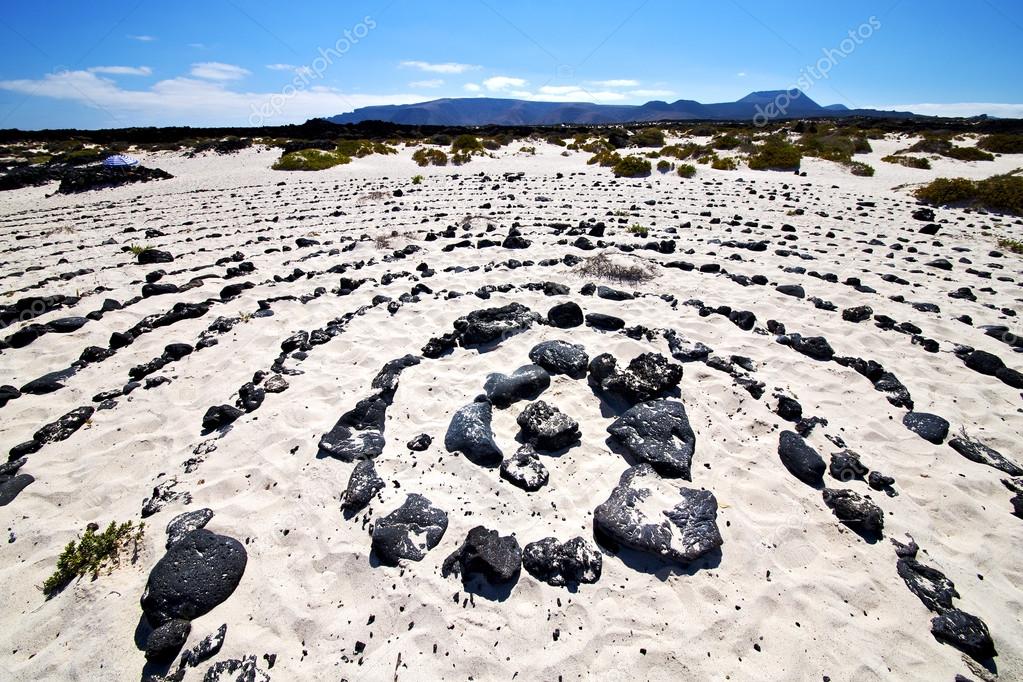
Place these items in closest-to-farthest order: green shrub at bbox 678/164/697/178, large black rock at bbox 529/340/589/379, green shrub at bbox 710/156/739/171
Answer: large black rock at bbox 529/340/589/379
green shrub at bbox 678/164/697/178
green shrub at bbox 710/156/739/171

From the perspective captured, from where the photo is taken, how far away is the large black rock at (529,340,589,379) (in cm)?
574

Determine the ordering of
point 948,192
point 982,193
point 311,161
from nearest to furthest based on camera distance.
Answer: point 982,193 < point 948,192 < point 311,161

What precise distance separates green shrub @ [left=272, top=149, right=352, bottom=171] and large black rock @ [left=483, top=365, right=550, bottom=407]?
2875 centimetres

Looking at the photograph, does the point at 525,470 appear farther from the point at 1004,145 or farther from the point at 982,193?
the point at 1004,145

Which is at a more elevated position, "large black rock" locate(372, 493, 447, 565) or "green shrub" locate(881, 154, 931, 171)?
"green shrub" locate(881, 154, 931, 171)

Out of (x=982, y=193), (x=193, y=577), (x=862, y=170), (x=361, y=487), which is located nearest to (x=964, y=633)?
(x=361, y=487)

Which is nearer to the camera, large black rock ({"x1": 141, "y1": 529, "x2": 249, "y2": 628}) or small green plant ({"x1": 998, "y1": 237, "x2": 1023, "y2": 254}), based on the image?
large black rock ({"x1": 141, "y1": 529, "x2": 249, "y2": 628})

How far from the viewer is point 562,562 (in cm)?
348

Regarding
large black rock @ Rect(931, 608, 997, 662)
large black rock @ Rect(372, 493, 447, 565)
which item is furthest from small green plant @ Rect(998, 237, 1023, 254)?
large black rock @ Rect(372, 493, 447, 565)

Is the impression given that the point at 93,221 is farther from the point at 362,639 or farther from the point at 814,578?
the point at 814,578

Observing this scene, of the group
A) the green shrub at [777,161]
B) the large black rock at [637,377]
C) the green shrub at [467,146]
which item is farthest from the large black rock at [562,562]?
the green shrub at [467,146]

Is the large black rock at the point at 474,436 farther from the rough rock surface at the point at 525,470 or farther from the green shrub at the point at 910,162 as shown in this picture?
the green shrub at the point at 910,162

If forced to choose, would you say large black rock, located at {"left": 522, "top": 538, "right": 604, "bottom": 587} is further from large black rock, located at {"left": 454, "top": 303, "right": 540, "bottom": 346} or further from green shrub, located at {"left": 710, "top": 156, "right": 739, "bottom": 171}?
green shrub, located at {"left": 710, "top": 156, "right": 739, "bottom": 171}

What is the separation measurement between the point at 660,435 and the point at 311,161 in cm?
3193
